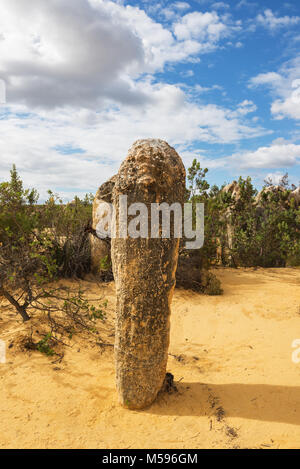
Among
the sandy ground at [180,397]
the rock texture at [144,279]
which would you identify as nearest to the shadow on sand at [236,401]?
the sandy ground at [180,397]

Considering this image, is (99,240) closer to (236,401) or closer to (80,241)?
(80,241)

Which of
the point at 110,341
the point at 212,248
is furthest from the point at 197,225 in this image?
the point at 110,341

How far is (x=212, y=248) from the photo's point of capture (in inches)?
314

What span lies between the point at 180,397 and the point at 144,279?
1.28 meters

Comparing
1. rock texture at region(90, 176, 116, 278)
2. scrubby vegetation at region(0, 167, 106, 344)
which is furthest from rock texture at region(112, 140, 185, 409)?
rock texture at region(90, 176, 116, 278)

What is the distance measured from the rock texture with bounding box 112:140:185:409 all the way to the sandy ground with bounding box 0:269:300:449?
0.31 m

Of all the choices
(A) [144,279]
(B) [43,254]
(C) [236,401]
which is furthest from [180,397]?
(B) [43,254]

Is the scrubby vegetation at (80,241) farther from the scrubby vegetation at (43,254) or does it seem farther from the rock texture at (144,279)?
the rock texture at (144,279)

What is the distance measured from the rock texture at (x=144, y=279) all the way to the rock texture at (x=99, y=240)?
4.14 m

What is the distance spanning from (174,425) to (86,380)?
114cm

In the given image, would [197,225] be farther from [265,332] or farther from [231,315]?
[265,332]

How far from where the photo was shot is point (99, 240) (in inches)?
276

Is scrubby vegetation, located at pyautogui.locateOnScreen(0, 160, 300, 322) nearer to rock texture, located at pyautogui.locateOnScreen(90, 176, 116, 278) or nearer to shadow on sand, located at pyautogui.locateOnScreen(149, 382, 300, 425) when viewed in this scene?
rock texture, located at pyautogui.locateOnScreen(90, 176, 116, 278)

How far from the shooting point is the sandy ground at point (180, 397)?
244cm
